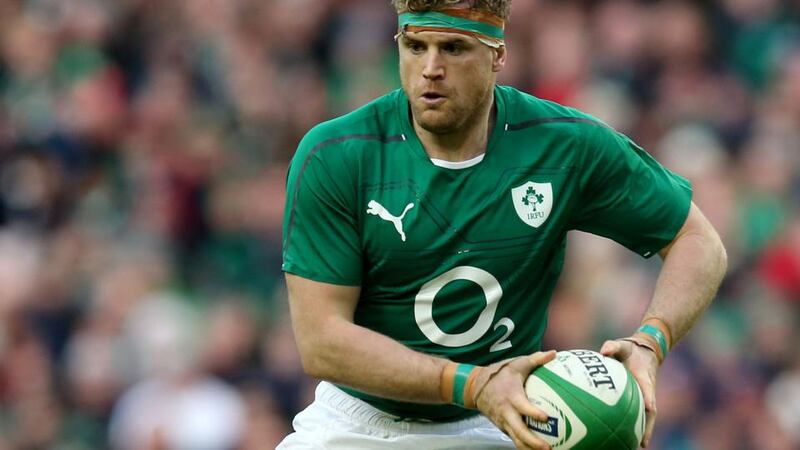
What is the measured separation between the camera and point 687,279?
6066mm

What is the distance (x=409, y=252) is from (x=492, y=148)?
50cm

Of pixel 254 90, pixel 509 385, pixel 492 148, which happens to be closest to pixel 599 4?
pixel 254 90

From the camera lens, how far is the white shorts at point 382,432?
6.06 metres

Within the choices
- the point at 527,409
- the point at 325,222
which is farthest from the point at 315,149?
the point at 527,409

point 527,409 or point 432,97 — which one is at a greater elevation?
point 432,97

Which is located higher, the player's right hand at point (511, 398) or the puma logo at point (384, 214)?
the puma logo at point (384, 214)

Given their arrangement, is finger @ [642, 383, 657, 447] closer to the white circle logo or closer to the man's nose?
the white circle logo

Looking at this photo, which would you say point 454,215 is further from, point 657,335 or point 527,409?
point 527,409

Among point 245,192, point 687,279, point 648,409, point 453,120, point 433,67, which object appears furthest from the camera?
point 245,192

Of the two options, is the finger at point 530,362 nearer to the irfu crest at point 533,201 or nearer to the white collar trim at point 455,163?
the irfu crest at point 533,201

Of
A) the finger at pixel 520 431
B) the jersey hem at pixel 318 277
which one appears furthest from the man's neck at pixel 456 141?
the finger at pixel 520 431

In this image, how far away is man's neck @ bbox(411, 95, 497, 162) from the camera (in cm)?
588

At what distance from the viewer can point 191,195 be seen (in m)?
12.9

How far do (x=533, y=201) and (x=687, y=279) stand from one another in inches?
26.5
